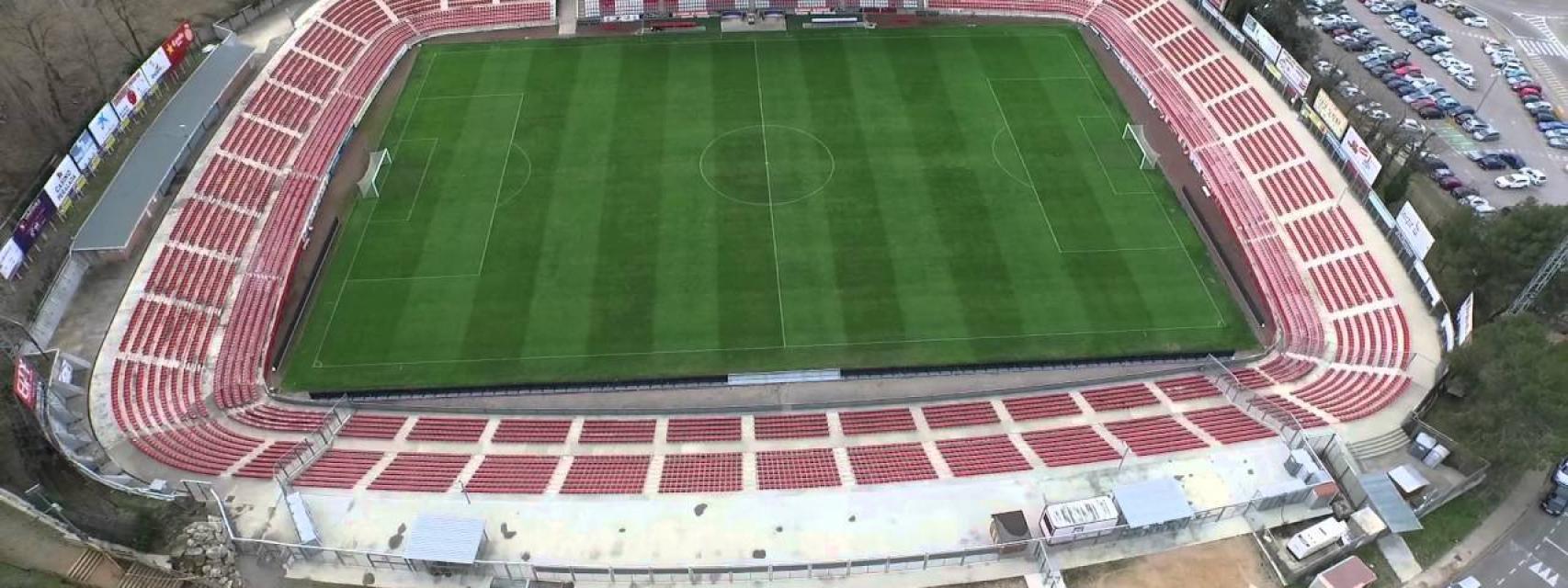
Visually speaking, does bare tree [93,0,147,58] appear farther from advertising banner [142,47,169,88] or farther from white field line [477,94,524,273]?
white field line [477,94,524,273]

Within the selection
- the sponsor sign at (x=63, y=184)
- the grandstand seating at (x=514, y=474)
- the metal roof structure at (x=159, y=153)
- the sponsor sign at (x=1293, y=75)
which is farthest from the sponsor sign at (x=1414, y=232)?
the sponsor sign at (x=63, y=184)

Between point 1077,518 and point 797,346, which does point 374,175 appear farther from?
point 1077,518

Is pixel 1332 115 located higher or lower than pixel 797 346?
higher

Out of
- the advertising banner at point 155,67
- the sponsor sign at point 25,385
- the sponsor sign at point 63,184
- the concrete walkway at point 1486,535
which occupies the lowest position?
the concrete walkway at point 1486,535

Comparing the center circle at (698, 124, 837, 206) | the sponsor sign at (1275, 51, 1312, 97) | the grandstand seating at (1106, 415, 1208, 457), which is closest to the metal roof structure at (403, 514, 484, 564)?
the grandstand seating at (1106, 415, 1208, 457)

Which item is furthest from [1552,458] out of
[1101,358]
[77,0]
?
[77,0]

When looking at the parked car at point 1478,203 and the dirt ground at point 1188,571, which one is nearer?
the dirt ground at point 1188,571

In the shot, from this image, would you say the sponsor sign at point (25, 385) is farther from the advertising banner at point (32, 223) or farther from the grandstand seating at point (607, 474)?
the grandstand seating at point (607, 474)

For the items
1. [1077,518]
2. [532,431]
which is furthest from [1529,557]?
[532,431]
